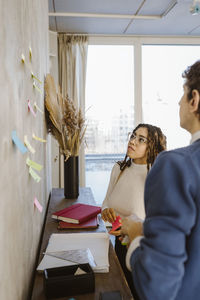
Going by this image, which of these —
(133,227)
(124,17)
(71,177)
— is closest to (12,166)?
(133,227)

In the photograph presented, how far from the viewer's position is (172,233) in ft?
2.21

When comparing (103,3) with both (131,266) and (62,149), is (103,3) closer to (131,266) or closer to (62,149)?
(62,149)

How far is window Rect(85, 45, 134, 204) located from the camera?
4.15 meters

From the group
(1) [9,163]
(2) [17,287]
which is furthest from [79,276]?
(1) [9,163]

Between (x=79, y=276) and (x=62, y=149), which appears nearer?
(x=79, y=276)

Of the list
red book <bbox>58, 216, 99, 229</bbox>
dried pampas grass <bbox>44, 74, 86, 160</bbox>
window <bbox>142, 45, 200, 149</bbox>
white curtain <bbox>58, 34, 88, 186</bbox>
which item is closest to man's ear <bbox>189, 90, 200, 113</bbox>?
red book <bbox>58, 216, 99, 229</bbox>

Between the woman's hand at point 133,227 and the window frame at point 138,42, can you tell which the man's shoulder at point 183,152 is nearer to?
the woman's hand at point 133,227

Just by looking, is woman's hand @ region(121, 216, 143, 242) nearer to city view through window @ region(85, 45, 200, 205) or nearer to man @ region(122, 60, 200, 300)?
man @ region(122, 60, 200, 300)

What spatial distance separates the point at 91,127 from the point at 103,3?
1724mm

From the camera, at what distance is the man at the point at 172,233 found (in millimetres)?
677

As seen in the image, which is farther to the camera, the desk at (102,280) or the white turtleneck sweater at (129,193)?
the white turtleneck sweater at (129,193)

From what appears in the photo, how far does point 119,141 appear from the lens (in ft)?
14.1

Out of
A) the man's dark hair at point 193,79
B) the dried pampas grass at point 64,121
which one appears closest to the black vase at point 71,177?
the dried pampas grass at point 64,121

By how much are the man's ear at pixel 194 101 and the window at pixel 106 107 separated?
3.42 meters
